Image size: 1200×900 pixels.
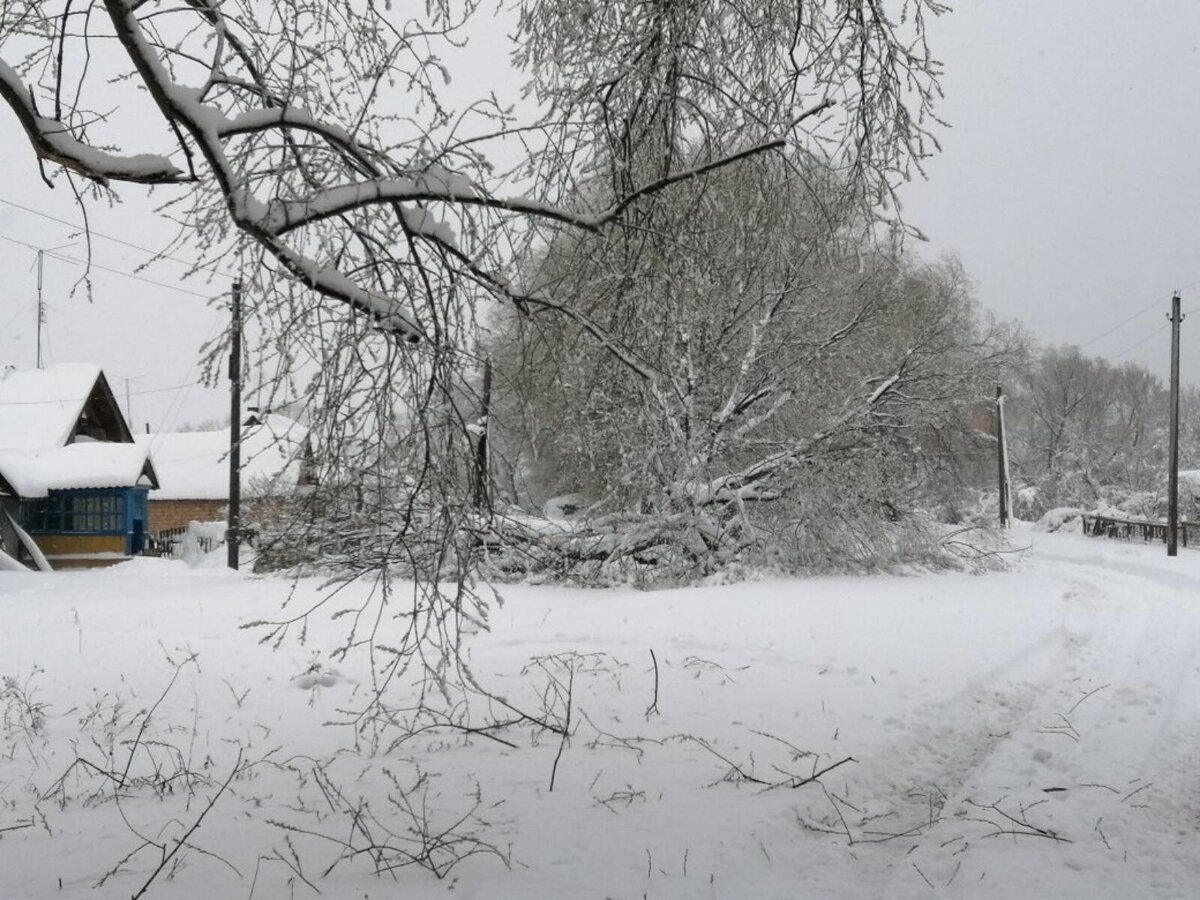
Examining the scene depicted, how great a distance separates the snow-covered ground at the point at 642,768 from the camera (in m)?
3.76

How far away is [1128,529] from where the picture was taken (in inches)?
1262

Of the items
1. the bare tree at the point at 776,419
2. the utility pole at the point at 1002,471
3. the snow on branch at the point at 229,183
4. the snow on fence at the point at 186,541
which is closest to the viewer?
the snow on branch at the point at 229,183

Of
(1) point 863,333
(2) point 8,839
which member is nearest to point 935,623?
(1) point 863,333

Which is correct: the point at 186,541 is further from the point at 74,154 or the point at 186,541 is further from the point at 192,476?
the point at 74,154

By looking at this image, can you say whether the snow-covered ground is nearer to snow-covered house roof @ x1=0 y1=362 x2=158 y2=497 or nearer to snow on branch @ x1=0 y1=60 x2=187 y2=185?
snow on branch @ x1=0 y1=60 x2=187 y2=185

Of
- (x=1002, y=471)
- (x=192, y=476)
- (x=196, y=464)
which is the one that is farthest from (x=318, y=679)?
(x=1002, y=471)

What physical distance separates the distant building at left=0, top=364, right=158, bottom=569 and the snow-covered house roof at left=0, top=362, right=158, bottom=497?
0.03 meters

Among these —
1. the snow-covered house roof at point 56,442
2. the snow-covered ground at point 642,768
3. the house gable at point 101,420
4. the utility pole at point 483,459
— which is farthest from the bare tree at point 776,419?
the house gable at point 101,420

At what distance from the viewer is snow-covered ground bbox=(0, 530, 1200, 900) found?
3764 millimetres

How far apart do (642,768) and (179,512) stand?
118ft

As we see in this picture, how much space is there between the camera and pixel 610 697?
270 inches

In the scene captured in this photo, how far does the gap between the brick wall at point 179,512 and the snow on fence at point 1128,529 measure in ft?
108

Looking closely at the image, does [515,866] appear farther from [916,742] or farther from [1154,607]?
[1154,607]

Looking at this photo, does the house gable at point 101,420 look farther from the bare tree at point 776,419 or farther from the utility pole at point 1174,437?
the utility pole at point 1174,437
